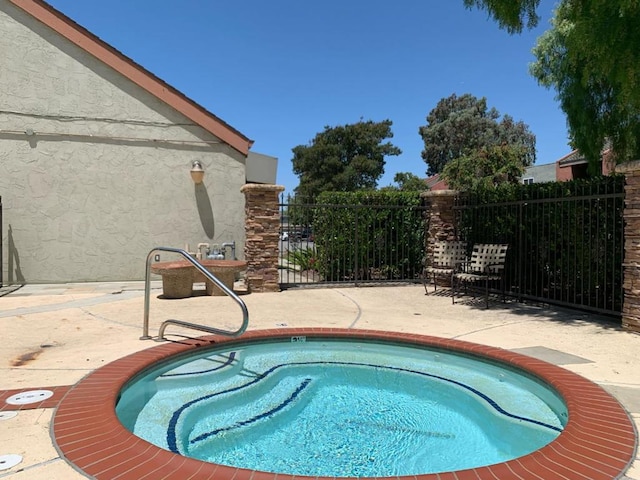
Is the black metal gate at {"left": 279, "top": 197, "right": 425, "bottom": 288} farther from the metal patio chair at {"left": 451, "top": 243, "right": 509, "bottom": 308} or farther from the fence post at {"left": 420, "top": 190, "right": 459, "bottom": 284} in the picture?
the metal patio chair at {"left": 451, "top": 243, "right": 509, "bottom": 308}

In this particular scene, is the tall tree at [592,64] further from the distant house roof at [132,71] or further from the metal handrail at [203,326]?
the distant house roof at [132,71]

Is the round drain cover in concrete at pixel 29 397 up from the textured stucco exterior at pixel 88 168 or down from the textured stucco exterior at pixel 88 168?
down

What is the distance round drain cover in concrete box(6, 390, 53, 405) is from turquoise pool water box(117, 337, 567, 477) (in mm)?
574

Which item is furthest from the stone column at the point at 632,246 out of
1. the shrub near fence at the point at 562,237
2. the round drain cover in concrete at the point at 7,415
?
the round drain cover in concrete at the point at 7,415

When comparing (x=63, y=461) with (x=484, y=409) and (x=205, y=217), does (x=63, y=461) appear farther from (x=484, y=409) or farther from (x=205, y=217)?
(x=205, y=217)

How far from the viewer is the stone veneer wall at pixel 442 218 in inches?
426

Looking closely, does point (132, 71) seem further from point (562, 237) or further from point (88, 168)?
point (562, 237)

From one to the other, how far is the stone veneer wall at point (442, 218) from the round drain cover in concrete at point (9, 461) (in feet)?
30.8

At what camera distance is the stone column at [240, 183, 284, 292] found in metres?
9.80

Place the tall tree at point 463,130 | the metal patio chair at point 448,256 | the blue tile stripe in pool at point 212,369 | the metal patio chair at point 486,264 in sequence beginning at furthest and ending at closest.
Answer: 1. the tall tree at point 463,130
2. the metal patio chair at point 448,256
3. the metal patio chair at point 486,264
4. the blue tile stripe in pool at point 212,369

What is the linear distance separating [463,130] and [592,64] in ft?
141

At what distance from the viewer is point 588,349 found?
5.22m

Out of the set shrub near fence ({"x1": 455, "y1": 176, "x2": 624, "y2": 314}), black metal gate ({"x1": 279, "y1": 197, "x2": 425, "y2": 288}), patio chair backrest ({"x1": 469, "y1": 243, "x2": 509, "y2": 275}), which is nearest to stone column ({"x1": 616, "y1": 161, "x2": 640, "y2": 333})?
shrub near fence ({"x1": 455, "y1": 176, "x2": 624, "y2": 314})

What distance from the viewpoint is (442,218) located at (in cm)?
1088
